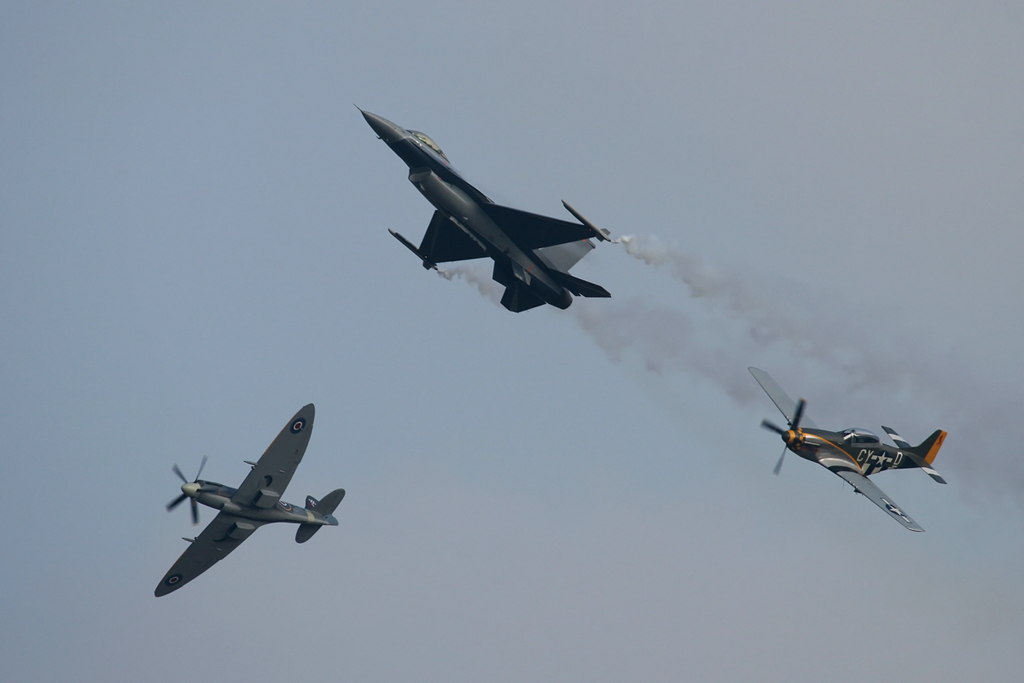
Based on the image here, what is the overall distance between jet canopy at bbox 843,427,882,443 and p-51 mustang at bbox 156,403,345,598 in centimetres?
2988

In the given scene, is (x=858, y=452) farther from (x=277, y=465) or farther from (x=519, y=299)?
(x=277, y=465)

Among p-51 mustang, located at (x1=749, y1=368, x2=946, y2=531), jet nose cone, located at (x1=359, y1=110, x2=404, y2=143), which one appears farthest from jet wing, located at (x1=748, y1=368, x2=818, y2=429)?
jet nose cone, located at (x1=359, y1=110, x2=404, y2=143)

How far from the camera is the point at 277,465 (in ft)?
186

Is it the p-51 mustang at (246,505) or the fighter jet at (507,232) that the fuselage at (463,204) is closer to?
the fighter jet at (507,232)

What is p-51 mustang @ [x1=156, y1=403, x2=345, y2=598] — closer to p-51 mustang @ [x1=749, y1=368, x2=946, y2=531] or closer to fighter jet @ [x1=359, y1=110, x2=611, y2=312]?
fighter jet @ [x1=359, y1=110, x2=611, y2=312]

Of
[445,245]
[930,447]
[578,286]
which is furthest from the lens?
[445,245]

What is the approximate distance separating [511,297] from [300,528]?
752 inches

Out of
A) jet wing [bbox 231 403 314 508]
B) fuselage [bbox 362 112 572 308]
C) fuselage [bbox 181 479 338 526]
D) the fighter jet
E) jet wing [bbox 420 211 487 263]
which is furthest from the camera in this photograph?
jet wing [bbox 420 211 487 263]

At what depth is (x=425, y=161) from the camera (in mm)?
53875

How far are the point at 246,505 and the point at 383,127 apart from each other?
73.4 feet

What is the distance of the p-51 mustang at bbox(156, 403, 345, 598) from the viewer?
182 feet

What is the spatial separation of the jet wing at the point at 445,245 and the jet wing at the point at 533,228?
677 centimetres

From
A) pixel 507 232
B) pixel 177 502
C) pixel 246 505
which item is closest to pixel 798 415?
pixel 507 232

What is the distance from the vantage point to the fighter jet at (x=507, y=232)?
53.9 metres
